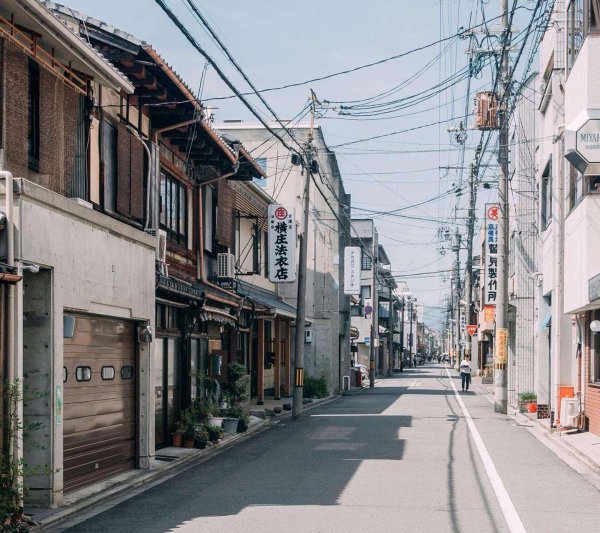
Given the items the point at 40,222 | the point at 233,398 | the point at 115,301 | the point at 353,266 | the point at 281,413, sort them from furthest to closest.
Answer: the point at 353,266 → the point at 281,413 → the point at 233,398 → the point at 115,301 → the point at 40,222

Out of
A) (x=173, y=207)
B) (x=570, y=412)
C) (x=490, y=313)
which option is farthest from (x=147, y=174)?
(x=490, y=313)

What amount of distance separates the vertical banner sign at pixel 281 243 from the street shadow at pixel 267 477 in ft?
28.2

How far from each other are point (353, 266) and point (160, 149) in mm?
31435

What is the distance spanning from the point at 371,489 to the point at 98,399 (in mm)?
4440

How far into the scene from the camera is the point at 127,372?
1595 centimetres

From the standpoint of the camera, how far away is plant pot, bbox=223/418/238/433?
72.9ft

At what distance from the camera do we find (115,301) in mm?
14711

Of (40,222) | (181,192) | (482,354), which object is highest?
(181,192)

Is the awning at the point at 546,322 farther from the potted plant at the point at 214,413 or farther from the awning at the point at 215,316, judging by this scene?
the potted plant at the point at 214,413

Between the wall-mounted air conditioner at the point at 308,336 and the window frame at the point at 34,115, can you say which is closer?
the window frame at the point at 34,115

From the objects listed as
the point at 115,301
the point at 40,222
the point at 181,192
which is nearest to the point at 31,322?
the point at 40,222

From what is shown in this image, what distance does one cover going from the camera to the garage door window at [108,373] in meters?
14.7

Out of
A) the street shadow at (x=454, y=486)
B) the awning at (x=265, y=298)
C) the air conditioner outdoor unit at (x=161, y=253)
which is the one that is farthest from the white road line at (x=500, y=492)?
the awning at (x=265, y=298)

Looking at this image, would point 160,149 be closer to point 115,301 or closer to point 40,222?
point 115,301
